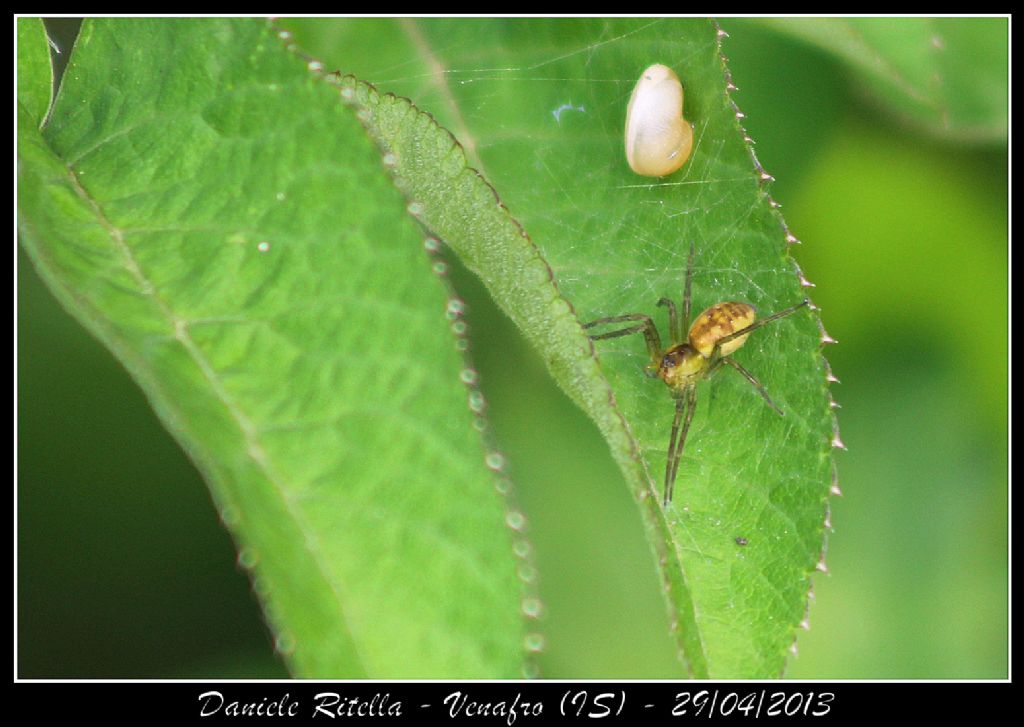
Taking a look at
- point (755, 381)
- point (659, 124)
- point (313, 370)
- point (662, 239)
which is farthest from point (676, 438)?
point (313, 370)

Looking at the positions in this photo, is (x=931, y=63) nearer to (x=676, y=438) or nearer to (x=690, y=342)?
(x=690, y=342)

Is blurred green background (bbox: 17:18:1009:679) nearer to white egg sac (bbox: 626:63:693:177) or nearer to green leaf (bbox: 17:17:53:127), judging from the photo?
white egg sac (bbox: 626:63:693:177)

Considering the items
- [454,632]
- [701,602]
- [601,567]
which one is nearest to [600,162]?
[701,602]

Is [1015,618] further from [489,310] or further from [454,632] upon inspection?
[454,632]

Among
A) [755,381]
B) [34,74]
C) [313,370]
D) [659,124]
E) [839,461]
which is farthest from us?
[839,461]

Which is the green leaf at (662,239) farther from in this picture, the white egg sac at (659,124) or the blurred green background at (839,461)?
the blurred green background at (839,461)

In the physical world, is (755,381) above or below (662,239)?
below
